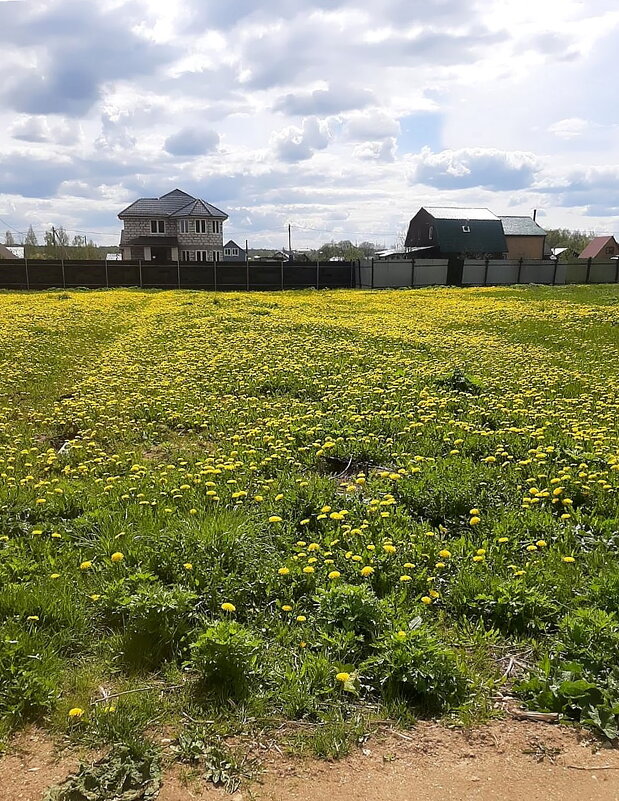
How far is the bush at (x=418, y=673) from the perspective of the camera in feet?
9.27

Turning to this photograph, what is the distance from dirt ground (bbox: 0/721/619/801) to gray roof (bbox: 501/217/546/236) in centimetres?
6118

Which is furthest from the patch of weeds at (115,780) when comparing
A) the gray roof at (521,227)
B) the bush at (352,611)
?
the gray roof at (521,227)

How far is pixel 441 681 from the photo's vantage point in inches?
113

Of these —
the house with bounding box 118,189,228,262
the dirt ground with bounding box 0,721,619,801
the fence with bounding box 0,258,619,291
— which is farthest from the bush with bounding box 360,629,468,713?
the house with bounding box 118,189,228,262

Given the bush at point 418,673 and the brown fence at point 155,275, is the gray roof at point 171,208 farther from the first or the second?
A: the bush at point 418,673

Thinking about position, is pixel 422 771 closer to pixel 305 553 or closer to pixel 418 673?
pixel 418 673

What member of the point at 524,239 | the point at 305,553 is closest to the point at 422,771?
the point at 305,553

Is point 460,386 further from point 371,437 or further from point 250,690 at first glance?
point 250,690

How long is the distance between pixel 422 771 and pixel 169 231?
173 feet

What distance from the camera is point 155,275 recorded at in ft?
112

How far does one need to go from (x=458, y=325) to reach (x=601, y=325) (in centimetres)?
366

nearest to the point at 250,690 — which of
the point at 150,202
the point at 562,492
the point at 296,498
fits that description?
the point at 296,498

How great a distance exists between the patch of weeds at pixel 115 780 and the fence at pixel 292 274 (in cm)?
3319

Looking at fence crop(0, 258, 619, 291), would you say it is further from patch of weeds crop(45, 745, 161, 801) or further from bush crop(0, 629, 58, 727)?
patch of weeds crop(45, 745, 161, 801)
